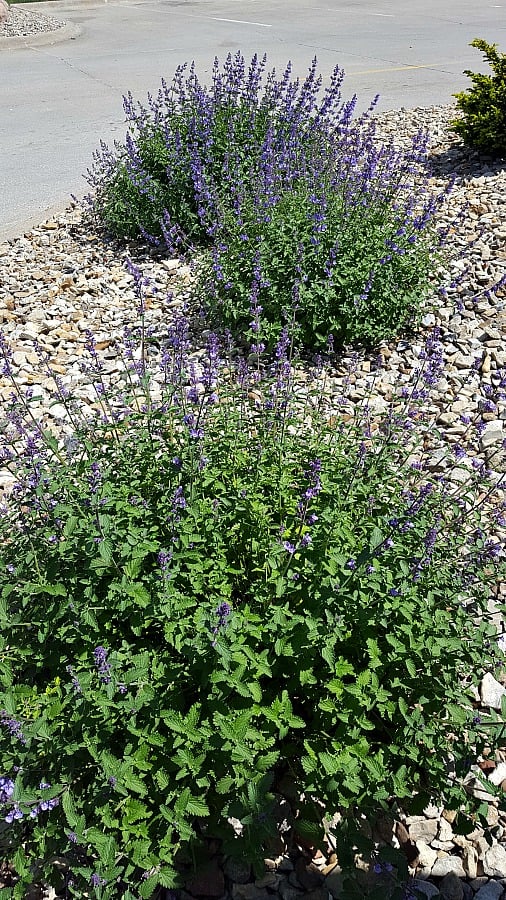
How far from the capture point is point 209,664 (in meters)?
2.15

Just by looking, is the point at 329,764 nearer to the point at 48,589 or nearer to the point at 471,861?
the point at 471,861

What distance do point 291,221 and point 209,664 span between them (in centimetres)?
366

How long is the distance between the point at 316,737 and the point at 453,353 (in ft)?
11.2

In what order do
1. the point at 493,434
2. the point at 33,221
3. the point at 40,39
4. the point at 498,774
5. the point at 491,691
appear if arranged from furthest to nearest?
the point at 40,39
the point at 33,221
the point at 493,434
the point at 491,691
the point at 498,774

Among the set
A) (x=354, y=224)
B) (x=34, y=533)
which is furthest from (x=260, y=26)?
(x=34, y=533)

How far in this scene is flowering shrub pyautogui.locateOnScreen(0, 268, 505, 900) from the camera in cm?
Result: 205

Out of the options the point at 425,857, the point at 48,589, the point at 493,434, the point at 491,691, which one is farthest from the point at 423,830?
the point at 493,434

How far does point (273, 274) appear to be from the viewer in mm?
4785

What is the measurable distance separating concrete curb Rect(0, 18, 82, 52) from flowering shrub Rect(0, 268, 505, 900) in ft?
54.8

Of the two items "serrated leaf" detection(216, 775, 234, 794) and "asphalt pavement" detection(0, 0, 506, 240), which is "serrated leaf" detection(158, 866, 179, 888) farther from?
"asphalt pavement" detection(0, 0, 506, 240)

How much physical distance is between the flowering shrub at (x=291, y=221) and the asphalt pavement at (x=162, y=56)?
1.95 meters

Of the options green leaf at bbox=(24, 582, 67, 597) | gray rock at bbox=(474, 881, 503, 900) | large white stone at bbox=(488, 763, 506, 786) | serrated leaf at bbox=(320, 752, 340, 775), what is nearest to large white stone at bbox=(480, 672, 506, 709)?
large white stone at bbox=(488, 763, 506, 786)

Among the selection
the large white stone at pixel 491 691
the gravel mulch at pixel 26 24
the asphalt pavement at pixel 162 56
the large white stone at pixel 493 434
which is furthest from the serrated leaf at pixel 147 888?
the gravel mulch at pixel 26 24

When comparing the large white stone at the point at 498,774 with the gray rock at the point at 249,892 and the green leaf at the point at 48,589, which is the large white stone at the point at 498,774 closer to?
the gray rock at the point at 249,892
